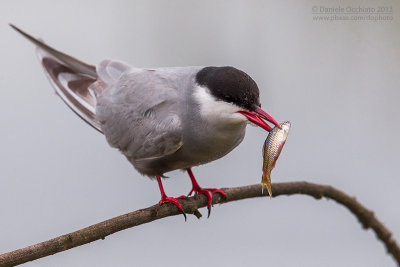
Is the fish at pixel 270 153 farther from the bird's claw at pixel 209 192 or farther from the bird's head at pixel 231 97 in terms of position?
the bird's claw at pixel 209 192

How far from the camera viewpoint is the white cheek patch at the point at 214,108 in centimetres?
287

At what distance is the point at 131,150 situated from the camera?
335 cm

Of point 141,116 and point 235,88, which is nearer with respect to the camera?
point 235,88

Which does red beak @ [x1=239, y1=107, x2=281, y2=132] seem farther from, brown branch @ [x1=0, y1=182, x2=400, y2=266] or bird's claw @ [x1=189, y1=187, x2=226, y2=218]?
bird's claw @ [x1=189, y1=187, x2=226, y2=218]

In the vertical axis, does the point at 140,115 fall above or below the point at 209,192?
above

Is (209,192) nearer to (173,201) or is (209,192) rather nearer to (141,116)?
(173,201)

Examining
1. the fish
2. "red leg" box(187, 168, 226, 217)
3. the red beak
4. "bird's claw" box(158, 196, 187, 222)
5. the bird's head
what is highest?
the bird's head

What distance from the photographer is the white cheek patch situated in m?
2.87

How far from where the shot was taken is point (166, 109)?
3.16 meters

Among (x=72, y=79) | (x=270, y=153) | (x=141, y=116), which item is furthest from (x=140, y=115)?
(x=270, y=153)

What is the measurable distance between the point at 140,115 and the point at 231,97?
644 millimetres

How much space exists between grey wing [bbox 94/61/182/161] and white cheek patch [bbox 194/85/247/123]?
0.17m

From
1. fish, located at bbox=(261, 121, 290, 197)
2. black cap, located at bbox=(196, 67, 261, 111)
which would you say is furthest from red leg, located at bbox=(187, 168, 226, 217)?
fish, located at bbox=(261, 121, 290, 197)

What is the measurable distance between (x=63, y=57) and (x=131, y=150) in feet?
2.79
